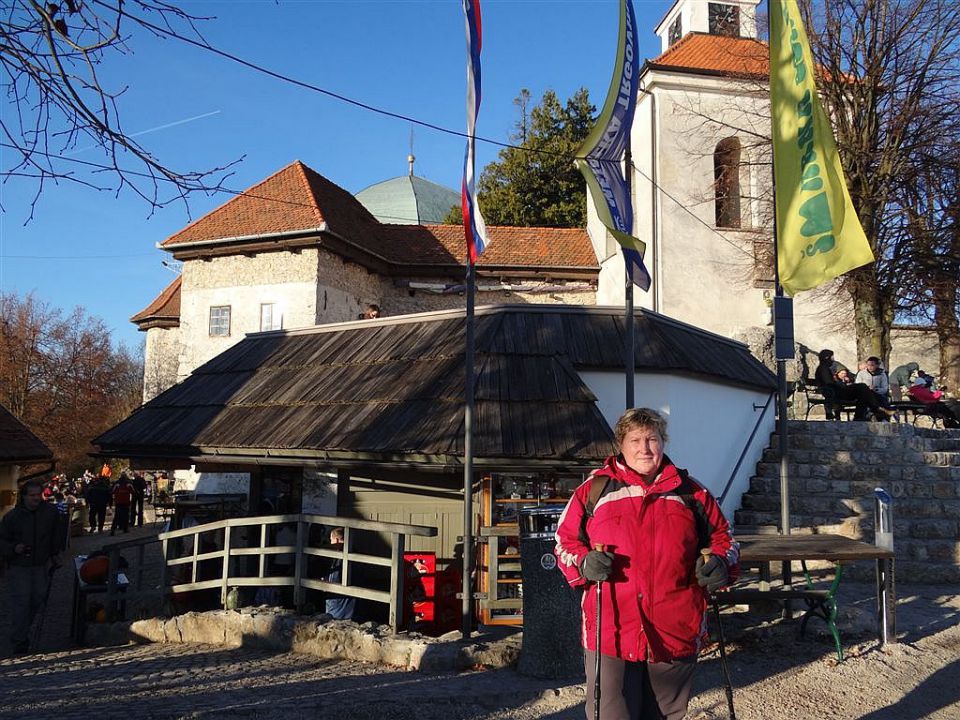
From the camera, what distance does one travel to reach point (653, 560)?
3.45 meters

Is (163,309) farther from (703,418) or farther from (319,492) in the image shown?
(703,418)

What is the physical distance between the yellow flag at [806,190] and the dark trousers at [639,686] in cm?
509

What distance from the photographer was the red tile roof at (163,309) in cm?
2756

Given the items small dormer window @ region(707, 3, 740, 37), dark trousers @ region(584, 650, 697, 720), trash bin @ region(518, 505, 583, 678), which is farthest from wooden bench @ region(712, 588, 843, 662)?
small dormer window @ region(707, 3, 740, 37)

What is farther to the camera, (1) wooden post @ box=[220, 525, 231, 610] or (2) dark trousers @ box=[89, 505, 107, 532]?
(2) dark trousers @ box=[89, 505, 107, 532]

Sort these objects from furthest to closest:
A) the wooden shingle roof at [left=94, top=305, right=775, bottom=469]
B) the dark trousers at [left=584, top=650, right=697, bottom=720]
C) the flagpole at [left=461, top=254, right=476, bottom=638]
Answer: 1. the wooden shingle roof at [left=94, top=305, right=775, bottom=469]
2. the flagpole at [left=461, top=254, right=476, bottom=638]
3. the dark trousers at [left=584, top=650, right=697, bottom=720]

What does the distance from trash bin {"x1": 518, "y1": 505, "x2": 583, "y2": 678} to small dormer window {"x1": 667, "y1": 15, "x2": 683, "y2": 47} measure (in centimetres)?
2615

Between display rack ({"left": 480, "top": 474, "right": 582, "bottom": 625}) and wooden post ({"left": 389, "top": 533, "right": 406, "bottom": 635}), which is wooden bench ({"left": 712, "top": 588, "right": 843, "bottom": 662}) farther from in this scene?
wooden post ({"left": 389, "top": 533, "right": 406, "bottom": 635})

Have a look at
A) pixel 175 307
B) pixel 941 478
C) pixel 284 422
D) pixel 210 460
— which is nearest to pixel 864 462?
pixel 941 478

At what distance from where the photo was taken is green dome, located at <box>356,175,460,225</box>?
39562 mm

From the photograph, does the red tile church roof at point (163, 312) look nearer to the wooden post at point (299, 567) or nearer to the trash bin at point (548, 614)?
the wooden post at point (299, 567)

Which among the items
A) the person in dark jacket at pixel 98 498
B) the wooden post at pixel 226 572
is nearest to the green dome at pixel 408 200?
the person in dark jacket at pixel 98 498

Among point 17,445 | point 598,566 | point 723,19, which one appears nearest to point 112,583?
point 598,566

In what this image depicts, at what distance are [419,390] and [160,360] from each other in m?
20.8
